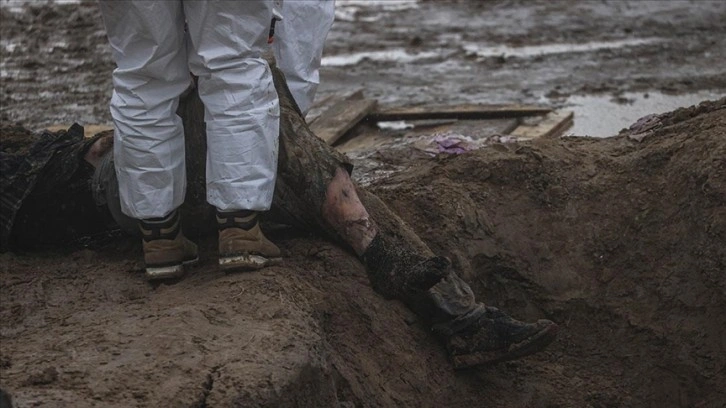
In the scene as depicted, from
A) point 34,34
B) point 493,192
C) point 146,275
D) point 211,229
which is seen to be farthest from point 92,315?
point 34,34

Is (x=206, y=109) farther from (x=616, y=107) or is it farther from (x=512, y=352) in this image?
(x=616, y=107)

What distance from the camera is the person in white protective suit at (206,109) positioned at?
12.8 feet

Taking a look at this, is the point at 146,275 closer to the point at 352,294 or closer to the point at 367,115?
the point at 352,294

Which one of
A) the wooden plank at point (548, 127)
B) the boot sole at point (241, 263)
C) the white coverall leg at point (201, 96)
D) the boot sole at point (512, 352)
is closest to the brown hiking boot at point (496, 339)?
the boot sole at point (512, 352)

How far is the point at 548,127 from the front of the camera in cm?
692

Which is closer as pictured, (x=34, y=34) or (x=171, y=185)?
(x=171, y=185)

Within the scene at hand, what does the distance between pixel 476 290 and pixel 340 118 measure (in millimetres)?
2571

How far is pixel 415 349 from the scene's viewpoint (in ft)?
13.6

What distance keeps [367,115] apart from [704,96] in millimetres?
2322

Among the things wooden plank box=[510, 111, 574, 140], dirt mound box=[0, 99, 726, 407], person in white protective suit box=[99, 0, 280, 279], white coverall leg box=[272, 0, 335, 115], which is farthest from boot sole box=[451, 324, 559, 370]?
wooden plank box=[510, 111, 574, 140]

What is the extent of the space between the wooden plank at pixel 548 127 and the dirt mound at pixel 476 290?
4.04ft

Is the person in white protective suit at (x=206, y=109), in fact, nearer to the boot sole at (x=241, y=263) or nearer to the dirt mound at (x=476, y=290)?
the boot sole at (x=241, y=263)

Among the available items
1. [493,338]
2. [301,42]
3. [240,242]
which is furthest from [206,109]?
[493,338]

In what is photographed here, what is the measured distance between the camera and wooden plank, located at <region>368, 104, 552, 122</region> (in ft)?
23.7
